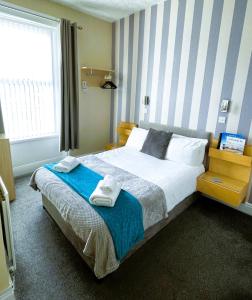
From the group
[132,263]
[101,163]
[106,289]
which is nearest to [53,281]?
[106,289]

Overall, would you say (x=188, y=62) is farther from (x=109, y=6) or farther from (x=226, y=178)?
(x=226, y=178)

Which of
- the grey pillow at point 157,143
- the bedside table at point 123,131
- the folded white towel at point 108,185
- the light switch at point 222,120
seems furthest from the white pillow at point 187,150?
the folded white towel at point 108,185

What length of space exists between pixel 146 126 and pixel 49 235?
2269 millimetres

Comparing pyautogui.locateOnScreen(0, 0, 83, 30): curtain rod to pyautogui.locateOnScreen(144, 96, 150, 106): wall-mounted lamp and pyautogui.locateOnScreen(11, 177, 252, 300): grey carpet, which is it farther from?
pyautogui.locateOnScreen(11, 177, 252, 300): grey carpet

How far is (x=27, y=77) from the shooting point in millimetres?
3057

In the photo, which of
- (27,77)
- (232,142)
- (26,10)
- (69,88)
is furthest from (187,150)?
(26,10)

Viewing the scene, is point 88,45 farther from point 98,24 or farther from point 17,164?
point 17,164

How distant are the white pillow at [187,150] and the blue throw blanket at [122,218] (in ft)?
3.89

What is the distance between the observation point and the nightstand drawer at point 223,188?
2.22 meters

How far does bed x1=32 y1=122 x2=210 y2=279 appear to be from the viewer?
1.40 meters

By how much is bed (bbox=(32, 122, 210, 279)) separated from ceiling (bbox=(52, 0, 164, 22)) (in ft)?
6.67

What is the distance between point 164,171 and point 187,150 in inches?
20.4

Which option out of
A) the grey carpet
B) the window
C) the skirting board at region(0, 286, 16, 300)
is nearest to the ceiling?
the window

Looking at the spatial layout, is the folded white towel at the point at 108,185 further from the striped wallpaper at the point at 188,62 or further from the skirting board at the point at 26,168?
the skirting board at the point at 26,168
